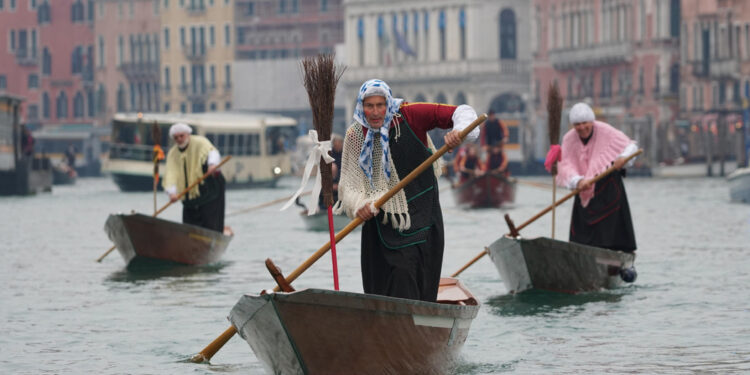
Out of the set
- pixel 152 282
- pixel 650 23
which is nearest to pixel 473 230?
pixel 152 282

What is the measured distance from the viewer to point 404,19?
92.9m

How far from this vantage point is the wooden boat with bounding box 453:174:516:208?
34375 millimetres

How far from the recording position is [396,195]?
32.6ft

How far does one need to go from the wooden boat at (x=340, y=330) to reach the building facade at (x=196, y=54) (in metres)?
94.9

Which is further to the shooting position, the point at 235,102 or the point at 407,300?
the point at 235,102

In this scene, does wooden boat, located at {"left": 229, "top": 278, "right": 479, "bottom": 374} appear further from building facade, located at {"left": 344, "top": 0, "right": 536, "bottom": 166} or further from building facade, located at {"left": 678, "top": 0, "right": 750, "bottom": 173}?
building facade, located at {"left": 344, "top": 0, "right": 536, "bottom": 166}

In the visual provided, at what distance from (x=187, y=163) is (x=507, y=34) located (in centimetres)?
7122

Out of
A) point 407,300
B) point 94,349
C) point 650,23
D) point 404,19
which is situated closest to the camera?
point 407,300

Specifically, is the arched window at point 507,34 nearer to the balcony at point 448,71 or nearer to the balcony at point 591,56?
the balcony at point 448,71

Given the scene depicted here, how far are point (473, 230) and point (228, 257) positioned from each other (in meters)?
6.77

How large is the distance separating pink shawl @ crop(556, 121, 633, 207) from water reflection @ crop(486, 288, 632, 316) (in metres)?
0.76

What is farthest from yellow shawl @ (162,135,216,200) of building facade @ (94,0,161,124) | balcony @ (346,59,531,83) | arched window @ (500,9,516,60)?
building facade @ (94,0,161,124)

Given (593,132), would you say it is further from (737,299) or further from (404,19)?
(404,19)

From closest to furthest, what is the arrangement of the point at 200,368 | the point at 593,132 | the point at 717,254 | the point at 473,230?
the point at 200,368
the point at 593,132
the point at 717,254
the point at 473,230
